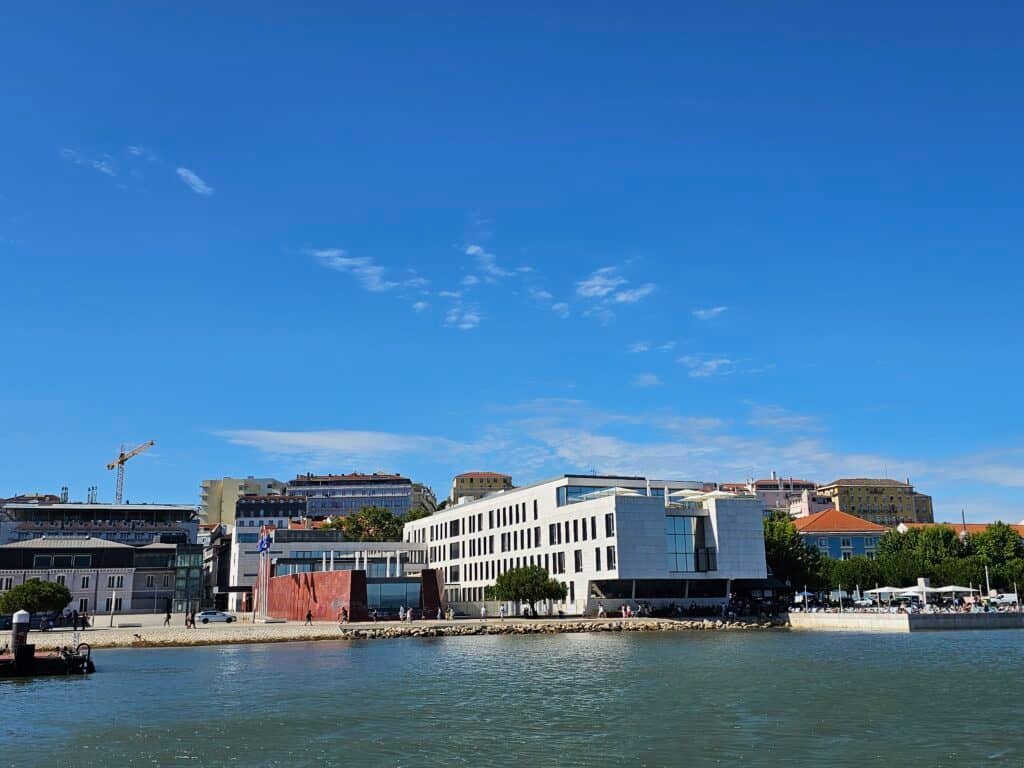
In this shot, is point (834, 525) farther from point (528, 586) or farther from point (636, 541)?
point (528, 586)

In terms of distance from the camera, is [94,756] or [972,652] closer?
[94,756]

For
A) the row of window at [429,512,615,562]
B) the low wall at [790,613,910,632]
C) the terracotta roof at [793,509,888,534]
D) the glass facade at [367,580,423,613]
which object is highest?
the terracotta roof at [793,509,888,534]

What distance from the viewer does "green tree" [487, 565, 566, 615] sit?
3514 inches

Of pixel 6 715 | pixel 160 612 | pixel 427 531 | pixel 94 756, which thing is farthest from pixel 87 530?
pixel 94 756

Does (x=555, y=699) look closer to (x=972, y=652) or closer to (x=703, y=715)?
(x=703, y=715)

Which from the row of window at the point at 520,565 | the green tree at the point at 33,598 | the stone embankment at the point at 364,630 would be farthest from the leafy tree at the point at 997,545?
the green tree at the point at 33,598

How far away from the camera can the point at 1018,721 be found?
28.5 m

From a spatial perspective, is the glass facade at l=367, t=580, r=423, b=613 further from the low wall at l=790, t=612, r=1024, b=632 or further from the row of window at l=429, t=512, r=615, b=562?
the low wall at l=790, t=612, r=1024, b=632

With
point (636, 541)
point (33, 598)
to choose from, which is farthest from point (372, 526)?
point (33, 598)

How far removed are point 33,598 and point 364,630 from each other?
24990 mm

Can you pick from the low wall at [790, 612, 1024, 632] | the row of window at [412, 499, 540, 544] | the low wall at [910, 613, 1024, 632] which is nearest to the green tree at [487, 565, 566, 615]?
the row of window at [412, 499, 540, 544]

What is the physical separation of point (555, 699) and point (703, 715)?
6.42m

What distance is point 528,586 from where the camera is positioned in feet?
293

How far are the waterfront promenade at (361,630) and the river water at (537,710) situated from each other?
14.7 m
